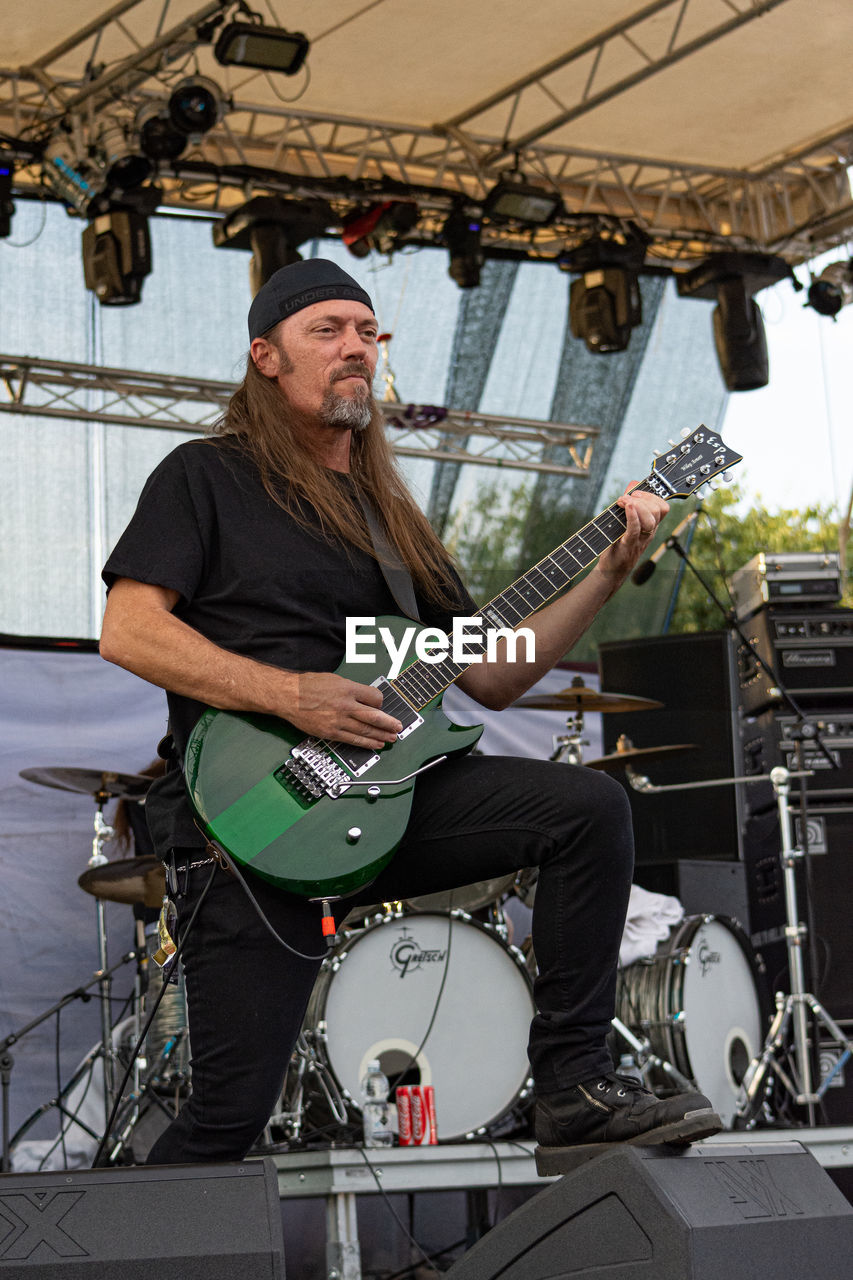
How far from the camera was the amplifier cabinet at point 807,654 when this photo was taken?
6.31m

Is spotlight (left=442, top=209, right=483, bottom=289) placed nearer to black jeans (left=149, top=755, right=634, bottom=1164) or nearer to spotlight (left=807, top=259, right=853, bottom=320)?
spotlight (left=807, top=259, right=853, bottom=320)

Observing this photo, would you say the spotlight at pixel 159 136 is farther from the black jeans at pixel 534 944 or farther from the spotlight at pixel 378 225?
the black jeans at pixel 534 944

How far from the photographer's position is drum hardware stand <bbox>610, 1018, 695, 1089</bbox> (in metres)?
5.31

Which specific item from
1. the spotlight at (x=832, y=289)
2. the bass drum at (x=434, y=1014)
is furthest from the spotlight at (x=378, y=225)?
the bass drum at (x=434, y=1014)

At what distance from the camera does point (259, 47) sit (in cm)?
715

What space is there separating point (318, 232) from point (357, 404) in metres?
5.84

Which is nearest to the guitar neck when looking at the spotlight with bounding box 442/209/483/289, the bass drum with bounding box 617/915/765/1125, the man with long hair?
the man with long hair

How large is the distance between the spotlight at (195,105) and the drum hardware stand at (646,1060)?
4.75 metres

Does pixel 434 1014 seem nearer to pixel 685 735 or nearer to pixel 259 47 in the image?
pixel 685 735

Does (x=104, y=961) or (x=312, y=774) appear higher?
(x=312, y=774)

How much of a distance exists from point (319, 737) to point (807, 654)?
4.13 m

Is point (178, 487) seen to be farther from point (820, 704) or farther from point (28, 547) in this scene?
point (28, 547)

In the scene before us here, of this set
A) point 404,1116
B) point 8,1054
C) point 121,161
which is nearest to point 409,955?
point 404,1116

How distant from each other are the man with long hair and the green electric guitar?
0.05 metres
